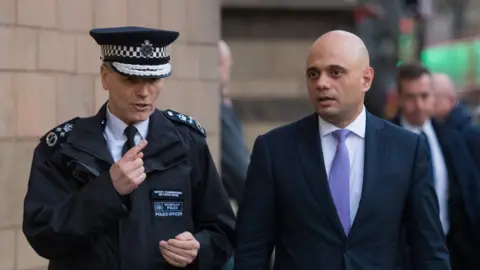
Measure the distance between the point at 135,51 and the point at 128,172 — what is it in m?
0.53

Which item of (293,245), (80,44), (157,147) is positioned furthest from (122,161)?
(80,44)

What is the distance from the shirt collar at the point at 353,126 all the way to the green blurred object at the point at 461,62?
23888 millimetres

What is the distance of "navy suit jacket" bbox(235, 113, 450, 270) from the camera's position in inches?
193

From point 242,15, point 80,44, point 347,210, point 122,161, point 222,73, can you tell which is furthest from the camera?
point 242,15

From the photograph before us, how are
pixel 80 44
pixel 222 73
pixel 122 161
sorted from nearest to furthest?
1. pixel 122 161
2. pixel 80 44
3. pixel 222 73

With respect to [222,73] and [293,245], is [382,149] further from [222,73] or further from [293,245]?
[222,73]

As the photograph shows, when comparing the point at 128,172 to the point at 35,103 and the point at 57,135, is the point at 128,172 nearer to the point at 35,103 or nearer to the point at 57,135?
the point at 57,135

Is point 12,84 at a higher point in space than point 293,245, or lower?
higher

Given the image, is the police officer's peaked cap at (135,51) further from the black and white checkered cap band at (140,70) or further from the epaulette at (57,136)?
the epaulette at (57,136)

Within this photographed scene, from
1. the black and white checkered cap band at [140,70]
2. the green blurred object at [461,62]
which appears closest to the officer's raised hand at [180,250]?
the black and white checkered cap band at [140,70]

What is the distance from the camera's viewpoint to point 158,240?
483 cm

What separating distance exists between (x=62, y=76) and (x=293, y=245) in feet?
8.23

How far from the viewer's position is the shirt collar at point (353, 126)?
16.5 feet

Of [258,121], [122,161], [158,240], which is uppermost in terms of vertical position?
[122,161]
